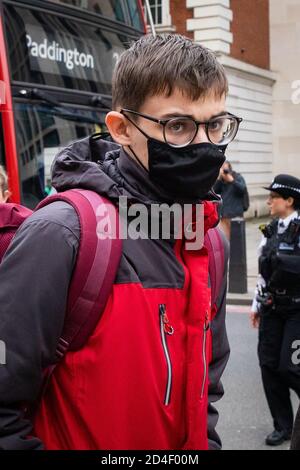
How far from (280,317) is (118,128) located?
10.1 ft

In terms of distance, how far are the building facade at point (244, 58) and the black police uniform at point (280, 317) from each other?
14.3 meters

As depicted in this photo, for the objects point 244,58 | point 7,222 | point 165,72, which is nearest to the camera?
point 165,72

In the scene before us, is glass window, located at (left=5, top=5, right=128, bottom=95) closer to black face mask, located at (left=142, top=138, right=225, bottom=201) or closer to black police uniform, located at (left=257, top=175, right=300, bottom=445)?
black police uniform, located at (left=257, top=175, right=300, bottom=445)

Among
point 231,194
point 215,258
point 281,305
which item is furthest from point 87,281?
point 231,194

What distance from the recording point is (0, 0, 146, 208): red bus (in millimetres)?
5543

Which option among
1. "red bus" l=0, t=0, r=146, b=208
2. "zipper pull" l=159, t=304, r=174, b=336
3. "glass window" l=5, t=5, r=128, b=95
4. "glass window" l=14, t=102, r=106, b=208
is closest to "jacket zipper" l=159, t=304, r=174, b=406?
"zipper pull" l=159, t=304, r=174, b=336

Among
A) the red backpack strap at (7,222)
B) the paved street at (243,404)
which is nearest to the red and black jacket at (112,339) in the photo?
the red backpack strap at (7,222)

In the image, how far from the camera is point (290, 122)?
22.7 m

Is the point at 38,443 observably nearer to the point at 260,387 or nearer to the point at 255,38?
the point at 260,387

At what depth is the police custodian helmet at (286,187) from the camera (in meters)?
4.72

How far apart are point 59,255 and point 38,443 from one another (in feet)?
1.38

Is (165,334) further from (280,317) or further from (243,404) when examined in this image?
(243,404)

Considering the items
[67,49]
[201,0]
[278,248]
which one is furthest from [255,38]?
[278,248]

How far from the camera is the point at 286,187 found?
4.77m
